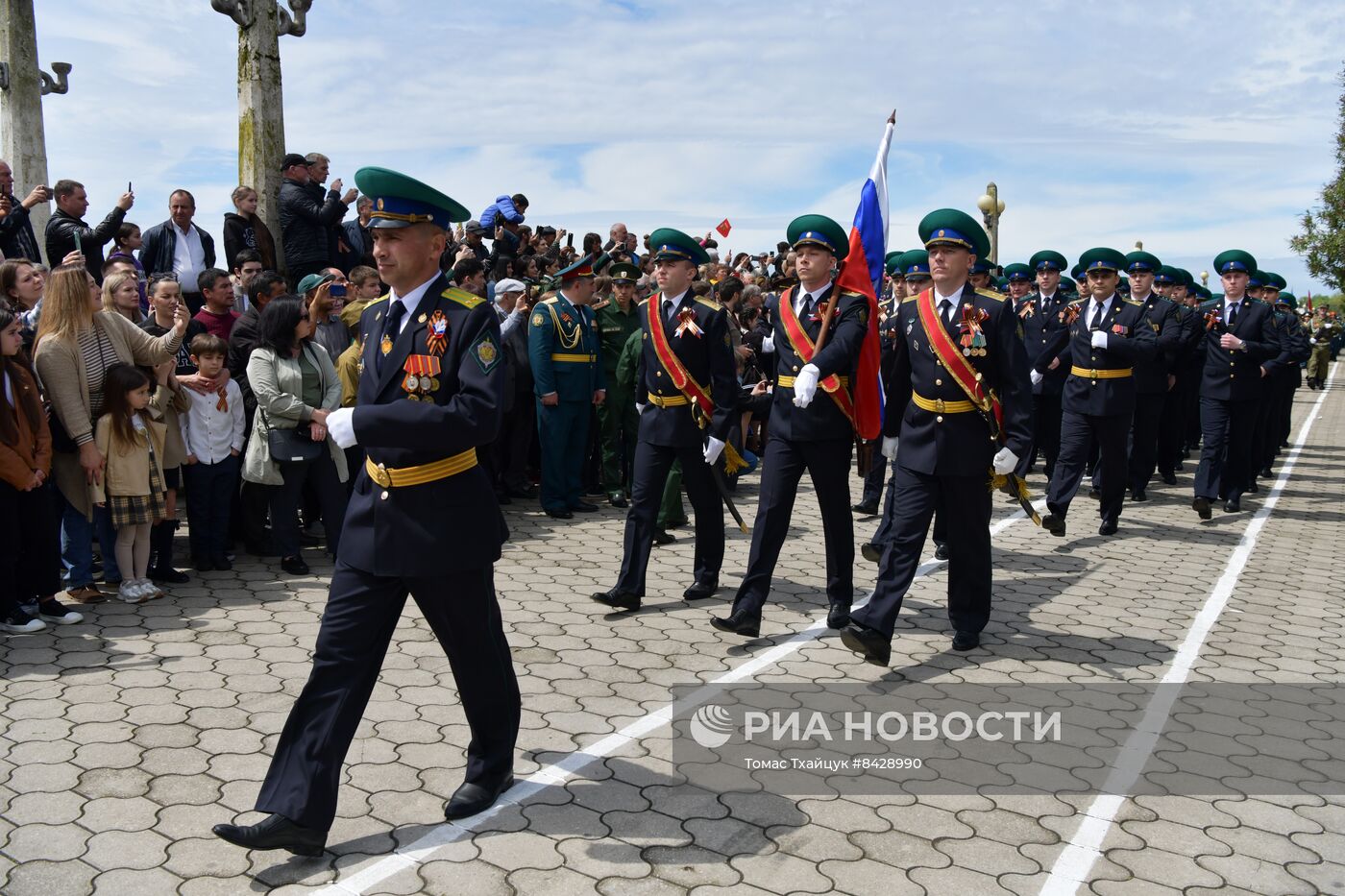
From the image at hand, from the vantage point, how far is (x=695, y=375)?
23.5 feet

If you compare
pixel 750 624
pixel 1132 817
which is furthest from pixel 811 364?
pixel 1132 817

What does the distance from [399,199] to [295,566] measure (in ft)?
14.3

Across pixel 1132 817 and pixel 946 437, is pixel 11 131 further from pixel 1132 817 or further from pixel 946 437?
pixel 1132 817

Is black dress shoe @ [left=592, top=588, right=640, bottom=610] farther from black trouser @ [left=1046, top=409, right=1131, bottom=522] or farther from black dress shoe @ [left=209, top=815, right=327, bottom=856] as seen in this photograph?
black trouser @ [left=1046, top=409, right=1131, bottom=522]

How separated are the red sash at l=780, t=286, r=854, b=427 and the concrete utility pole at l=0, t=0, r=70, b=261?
1129 cm

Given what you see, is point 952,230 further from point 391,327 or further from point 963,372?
point 391,327

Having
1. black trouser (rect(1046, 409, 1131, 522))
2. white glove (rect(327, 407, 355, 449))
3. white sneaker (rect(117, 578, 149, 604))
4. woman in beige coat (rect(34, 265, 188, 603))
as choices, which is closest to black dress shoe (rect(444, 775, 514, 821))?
white glove (rect(327, 407, 355, 449))

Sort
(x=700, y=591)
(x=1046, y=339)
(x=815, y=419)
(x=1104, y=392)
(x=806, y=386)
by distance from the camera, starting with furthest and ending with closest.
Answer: (x=1046, y=339), (x=1104, y=392), (x=700, y=591), (x=815, y=419), (x=806, y=386)

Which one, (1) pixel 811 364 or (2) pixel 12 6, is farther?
(2) pixel 12 6

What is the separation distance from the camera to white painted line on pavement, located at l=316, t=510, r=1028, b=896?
362 centimetres

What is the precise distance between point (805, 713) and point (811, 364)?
Answer: 1.94 m

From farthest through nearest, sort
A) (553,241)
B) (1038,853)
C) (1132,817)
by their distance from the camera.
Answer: (553,241), (1132,817), (1038,853)

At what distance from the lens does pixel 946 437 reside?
20.4 ft

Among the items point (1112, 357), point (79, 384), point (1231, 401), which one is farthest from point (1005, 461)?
point (1231, 401)
